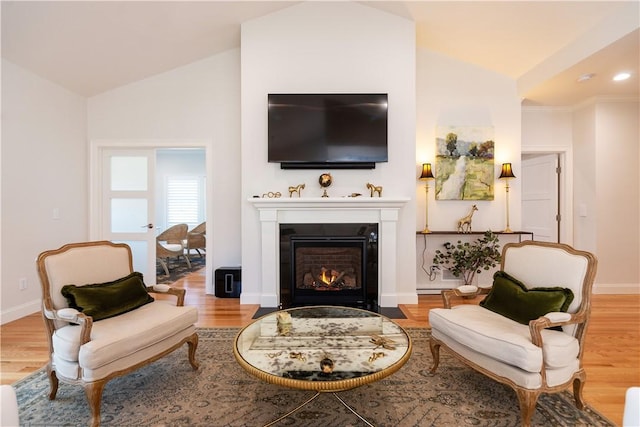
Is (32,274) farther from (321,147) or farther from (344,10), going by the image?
(344,10)

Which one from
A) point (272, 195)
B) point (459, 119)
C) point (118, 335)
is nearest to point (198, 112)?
point (272, 195)

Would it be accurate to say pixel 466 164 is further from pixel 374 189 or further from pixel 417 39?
pixel 417 39

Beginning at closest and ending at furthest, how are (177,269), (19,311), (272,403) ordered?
(272,403) → (19,311) → (177,269)

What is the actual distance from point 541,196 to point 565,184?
1.15 ft

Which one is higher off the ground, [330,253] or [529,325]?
[330,253]

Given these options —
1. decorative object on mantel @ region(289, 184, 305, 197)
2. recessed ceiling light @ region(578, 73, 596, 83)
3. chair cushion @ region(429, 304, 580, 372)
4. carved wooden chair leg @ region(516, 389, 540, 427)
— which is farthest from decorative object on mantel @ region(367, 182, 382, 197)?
recessed ceiling light @ region(578, 73, 596, 83)

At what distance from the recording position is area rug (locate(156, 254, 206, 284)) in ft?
15.7

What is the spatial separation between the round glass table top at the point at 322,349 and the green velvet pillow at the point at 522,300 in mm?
730

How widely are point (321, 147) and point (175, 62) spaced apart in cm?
231

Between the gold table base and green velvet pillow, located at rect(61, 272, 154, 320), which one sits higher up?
green velvet pillow, located at rect(61, 272, 154, 320)

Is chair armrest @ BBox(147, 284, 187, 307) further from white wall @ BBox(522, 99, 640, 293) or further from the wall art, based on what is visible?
white wall @ BBox(522, 99, 640, 293)

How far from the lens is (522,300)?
5.98 ft

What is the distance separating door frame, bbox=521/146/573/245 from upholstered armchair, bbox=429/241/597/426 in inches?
113

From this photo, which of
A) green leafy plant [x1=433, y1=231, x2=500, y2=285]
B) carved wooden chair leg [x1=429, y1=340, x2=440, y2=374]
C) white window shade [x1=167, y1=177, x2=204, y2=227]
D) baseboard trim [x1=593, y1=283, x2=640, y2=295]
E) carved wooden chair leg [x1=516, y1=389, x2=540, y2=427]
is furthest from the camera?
white window shade [x1=167, y1=177, x2=204, y2=227]
